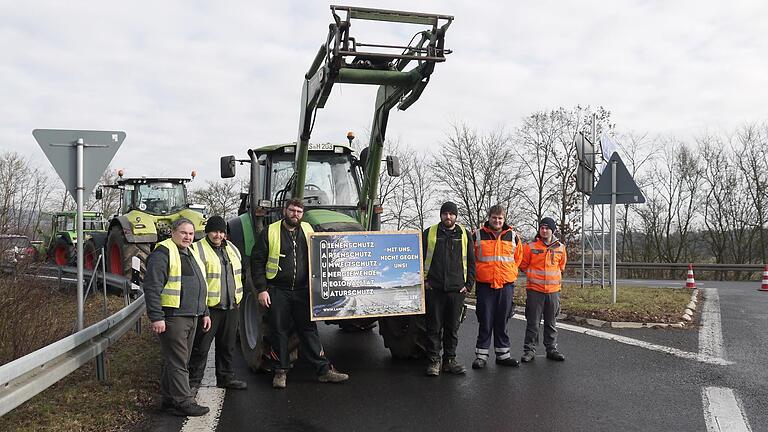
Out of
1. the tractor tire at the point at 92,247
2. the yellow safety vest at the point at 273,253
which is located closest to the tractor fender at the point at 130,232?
the tractor tire at the point at 92,247

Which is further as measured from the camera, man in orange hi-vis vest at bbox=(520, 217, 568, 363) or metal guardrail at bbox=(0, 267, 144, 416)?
man in orange hi-vis vest at bbox=(520, 217, 568, 363)

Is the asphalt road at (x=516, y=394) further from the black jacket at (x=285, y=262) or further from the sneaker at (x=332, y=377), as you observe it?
the black jacket at (x=285, y=262)

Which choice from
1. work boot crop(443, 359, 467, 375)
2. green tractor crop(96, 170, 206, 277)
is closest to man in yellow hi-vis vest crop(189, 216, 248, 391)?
work boot crop(443, 359, 467, 375)

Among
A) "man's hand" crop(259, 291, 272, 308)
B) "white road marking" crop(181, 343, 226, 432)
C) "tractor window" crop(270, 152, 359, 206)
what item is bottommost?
"white road marking" crop(181, 343, 226, 432)

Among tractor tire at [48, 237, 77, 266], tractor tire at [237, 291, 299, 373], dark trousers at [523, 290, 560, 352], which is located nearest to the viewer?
tractor tire at [237, 291, 299, 373]

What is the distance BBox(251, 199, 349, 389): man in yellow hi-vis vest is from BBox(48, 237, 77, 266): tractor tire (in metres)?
14.2

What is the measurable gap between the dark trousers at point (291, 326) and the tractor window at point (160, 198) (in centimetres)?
943

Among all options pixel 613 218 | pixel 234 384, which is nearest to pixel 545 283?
pixel 234 384

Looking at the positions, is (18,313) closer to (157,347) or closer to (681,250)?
(157,347)

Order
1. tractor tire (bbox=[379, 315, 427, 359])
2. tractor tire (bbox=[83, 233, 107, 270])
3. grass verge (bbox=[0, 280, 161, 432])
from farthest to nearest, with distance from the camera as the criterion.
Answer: tractor tire (bbox=[83, 233, 107, 270])
tractor tire (bbox=[379, 315, 427, 359])
grass verge (bbox=[0, 280, 161, 432])

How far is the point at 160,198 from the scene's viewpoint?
49.1ft

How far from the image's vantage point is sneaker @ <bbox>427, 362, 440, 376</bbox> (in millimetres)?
6566

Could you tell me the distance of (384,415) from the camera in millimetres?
5254

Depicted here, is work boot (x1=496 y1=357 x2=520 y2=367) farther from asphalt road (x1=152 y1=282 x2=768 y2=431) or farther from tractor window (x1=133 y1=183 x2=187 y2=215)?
tractor window (x1=133 y1=183 x2=187 y2=215)
